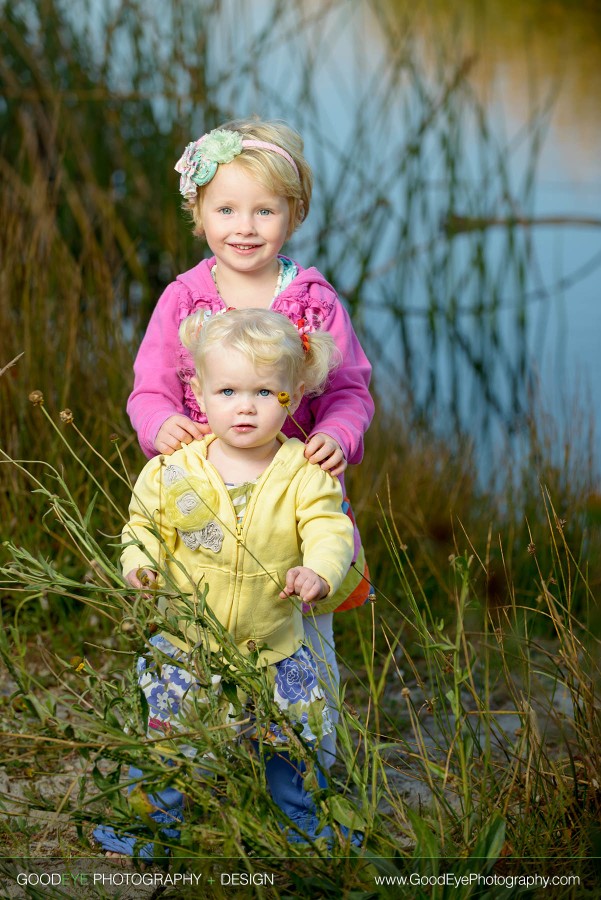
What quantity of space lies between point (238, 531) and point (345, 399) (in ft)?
1.23

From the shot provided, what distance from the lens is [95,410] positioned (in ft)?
10.6

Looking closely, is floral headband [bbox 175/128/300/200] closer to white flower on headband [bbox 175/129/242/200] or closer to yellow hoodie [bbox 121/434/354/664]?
white flower on headband [bbox 175/129/242/200]

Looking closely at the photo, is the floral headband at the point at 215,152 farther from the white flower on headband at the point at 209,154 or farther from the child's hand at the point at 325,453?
the child's hand at the point at 325,453

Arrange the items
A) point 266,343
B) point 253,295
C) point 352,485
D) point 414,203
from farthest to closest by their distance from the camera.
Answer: point 414,203, point 352,485, point 253,295, point 266,343

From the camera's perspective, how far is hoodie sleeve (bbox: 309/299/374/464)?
214cm

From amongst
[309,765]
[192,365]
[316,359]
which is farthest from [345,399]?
[309,765]

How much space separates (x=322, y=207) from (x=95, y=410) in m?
1.92

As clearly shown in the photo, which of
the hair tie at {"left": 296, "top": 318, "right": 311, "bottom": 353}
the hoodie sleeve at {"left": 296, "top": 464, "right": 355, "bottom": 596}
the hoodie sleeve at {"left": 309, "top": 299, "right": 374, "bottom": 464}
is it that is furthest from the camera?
the hoodie sleeve at {"left": 309, "top": 299, "right": 374, "bottom": 464}

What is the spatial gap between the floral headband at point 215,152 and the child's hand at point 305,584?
734 millimetres

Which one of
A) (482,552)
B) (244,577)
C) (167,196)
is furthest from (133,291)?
(244,577)

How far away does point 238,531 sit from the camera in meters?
2.00

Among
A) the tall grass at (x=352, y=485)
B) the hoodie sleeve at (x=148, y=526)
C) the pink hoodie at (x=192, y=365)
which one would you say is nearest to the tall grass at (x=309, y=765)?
the tall grass at (x=352, y=485)

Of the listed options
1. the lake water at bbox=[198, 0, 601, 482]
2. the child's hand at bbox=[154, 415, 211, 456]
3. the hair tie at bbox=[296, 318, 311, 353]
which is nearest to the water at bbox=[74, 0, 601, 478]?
the lake water at bbox=[198, 0, 601, 482]

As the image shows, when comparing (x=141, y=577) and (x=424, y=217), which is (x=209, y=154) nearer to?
(x=141, y=577)
